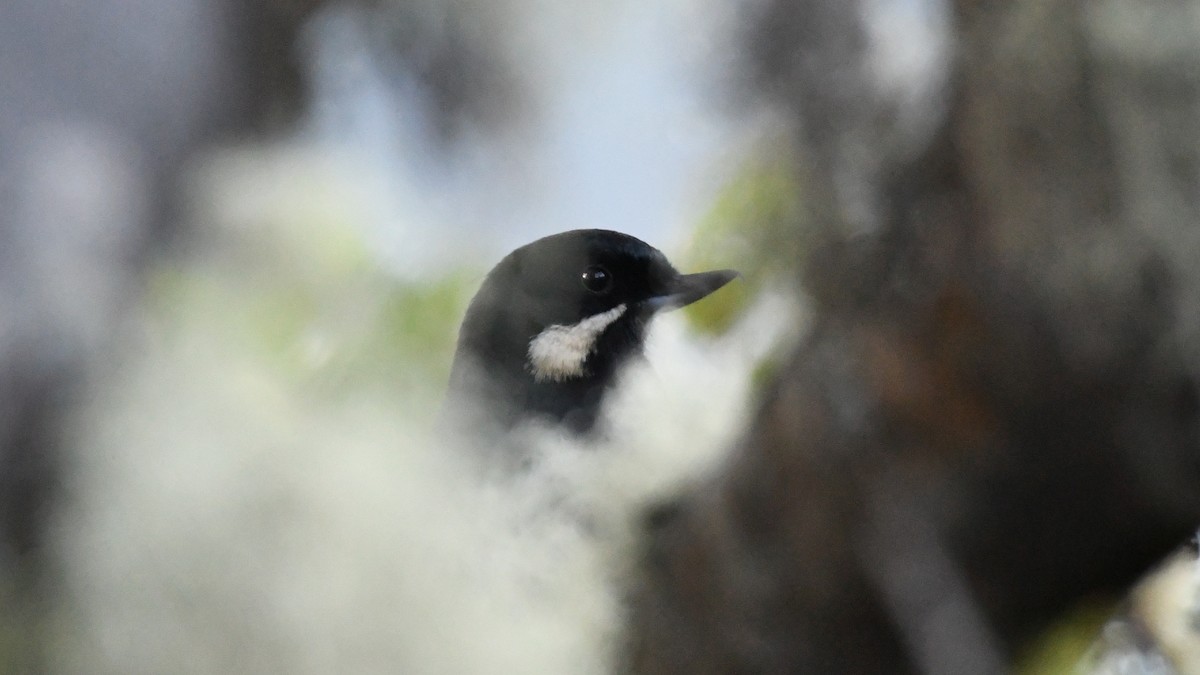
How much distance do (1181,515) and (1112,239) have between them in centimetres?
12

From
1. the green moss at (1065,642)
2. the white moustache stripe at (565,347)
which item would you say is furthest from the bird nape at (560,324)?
the green moss at (1065,642)

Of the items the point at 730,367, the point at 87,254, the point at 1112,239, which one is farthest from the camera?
the point at 87,254

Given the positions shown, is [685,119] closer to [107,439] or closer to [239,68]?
[239,68]

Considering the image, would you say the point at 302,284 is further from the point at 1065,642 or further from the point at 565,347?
the point at 1065,642

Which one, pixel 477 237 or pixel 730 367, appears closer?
pixel 730 367

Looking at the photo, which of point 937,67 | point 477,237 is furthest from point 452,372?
point 937,67

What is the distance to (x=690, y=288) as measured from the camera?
778mm

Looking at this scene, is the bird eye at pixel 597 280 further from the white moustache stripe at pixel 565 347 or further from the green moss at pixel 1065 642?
the green moss at pixel 1065 642

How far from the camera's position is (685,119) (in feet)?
2.43

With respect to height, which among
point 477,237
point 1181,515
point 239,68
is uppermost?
point 239,68

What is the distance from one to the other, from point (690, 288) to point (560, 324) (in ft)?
0.69

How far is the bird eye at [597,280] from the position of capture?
0.88 m

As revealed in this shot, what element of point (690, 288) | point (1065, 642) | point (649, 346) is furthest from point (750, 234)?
point (1065, 642)

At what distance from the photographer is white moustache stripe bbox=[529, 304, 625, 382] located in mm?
927
